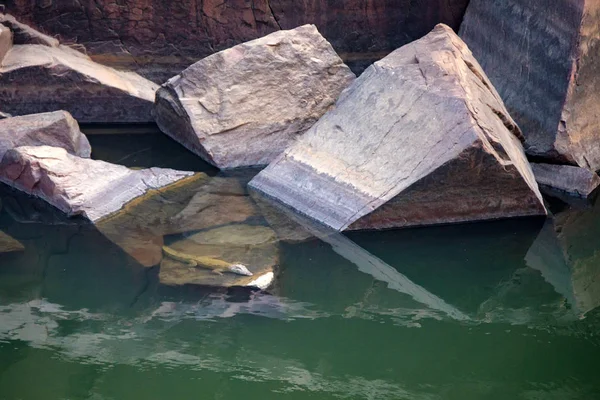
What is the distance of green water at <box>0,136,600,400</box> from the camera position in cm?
312

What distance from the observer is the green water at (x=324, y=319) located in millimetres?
3119

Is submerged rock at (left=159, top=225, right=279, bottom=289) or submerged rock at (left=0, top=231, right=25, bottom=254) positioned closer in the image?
submerged rock at (left=159, top=225, right=279, bottom=289)

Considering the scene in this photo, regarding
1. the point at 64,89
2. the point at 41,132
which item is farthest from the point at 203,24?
the point at 41,132

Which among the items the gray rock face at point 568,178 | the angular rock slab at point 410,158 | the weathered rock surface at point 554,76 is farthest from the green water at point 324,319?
the weathered rock surface at point 554,76

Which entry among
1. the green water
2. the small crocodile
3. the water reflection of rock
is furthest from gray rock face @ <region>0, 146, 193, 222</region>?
the water reflection of rock

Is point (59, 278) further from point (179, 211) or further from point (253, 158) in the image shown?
point (253, 158)

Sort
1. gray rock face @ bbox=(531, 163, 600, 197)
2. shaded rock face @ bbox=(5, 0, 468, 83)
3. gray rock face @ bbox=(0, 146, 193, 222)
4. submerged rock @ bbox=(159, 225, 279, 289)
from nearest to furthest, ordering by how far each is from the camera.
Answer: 1. submerged rock @ bbox=(159, 225, 279, 289)
2. gray rock face @ bbox=(0, 146, 193, 222)
3. gray rock face @ bbox=(531, 163, 600, 197)
4. shaded rock face @ bbox=(5, 0, 468, 83)

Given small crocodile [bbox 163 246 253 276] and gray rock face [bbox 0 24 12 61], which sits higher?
gray rock face [bbox 0 24 12 61]

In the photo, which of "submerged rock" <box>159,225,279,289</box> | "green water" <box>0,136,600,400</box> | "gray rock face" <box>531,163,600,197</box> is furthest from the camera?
"gray rock face" <box>531,163,600,197</box>

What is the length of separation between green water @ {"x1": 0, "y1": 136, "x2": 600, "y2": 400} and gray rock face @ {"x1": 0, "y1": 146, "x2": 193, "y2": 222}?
0.11 m

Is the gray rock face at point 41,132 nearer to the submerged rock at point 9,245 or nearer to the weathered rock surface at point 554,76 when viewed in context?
the submerged rock at point 9,245

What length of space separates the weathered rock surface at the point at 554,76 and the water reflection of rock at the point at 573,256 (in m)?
0.49

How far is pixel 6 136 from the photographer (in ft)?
15.8

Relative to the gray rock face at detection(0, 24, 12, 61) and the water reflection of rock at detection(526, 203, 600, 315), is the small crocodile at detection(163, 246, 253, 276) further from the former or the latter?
the gray rock face at detection(0, 24, 12, 61)
